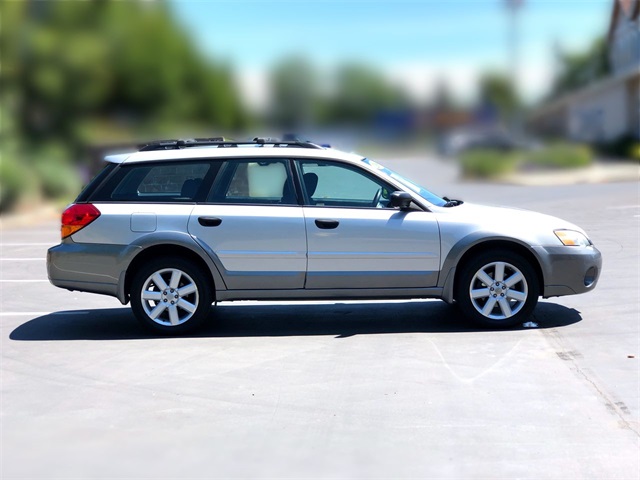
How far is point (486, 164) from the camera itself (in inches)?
1216

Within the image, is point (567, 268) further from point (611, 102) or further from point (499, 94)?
point (611, 102)

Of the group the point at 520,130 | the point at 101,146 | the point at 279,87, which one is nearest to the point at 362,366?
the point at 279,87

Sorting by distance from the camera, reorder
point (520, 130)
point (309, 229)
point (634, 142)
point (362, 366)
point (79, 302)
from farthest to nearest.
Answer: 1. point (634, 142)
2. point (520, 130)
3. point (79, 302)
4. point (309, 229)
5. point (362, 366)

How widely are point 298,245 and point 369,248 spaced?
652mm

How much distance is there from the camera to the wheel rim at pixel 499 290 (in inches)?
367

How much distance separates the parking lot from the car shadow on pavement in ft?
0.10

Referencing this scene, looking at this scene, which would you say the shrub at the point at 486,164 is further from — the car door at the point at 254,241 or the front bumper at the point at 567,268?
the car door at the point at 254,241

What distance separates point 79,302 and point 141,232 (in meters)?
2.44

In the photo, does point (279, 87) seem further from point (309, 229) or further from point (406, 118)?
point (309, 229)

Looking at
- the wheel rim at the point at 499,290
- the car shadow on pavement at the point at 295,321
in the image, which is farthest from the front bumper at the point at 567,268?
the car shadow on pavement at the point at 295,321

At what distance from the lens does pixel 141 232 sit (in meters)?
9.27

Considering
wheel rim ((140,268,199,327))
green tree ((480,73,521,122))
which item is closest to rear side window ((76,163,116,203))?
wheel rim ((140,268,199,327))

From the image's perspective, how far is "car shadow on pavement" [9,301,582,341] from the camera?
955 centimetres

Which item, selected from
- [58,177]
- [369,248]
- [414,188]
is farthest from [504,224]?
[58,177]
